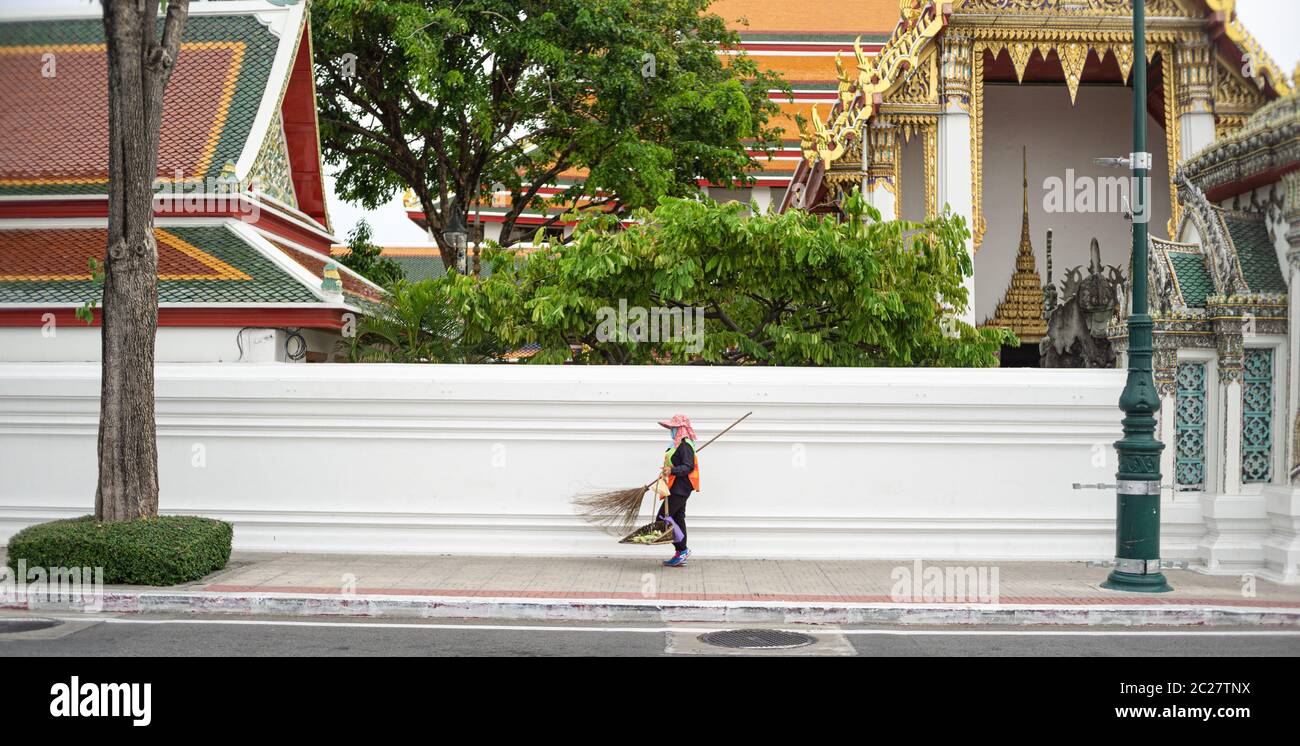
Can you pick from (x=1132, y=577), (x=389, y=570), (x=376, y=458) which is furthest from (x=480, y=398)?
(x=1132, y=577)

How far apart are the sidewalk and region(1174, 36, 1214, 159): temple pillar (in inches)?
379

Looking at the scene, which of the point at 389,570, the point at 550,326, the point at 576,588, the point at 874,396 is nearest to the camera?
the point at 576,588

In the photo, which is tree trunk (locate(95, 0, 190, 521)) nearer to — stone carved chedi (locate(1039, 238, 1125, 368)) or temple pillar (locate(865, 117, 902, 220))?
temple pillar (locate(865, 117, 902, 220))

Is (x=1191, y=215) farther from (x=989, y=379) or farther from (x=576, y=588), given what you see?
(x=576, y=588)

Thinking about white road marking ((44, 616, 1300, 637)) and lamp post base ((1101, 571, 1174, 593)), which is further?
lamp post base ((1101, 571, 1174, 593))

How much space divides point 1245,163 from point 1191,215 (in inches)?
32.5

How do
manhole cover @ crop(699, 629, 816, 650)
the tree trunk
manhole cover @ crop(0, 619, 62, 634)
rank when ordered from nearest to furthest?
manhole cover @ crop(699, 629, 816, 650)
manhole cover @ crop(0, 619, 62, 634)
the tree trunk

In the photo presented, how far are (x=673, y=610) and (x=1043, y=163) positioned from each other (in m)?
16.0

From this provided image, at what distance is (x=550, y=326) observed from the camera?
14.1 meters

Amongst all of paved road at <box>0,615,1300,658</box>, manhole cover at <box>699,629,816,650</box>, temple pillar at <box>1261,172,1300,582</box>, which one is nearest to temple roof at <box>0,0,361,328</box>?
paved road at <box>0,615,1300,658</box>

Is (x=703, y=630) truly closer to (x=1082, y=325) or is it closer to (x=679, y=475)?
(x=679, y=475)

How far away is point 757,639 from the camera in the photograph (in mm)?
9016

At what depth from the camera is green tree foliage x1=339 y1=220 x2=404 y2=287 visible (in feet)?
76.9

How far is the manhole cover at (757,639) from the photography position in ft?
28.8
